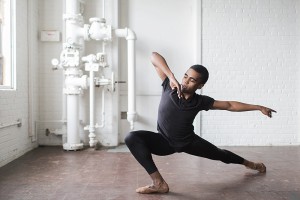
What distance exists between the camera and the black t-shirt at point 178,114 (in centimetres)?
242

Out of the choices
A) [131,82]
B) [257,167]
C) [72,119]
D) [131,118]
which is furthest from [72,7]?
[257,167]

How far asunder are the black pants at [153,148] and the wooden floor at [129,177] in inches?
10.4

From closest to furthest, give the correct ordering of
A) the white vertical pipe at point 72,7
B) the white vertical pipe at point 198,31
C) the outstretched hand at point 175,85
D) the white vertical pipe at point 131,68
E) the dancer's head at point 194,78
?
1. the outstretched hand at point 175,85
2. the dancer's head at point 194,78
3. the white vertical pipe at point 72,7
4. the white vertical pipe at point 131,68
5. the white vertical pipe at point 198,31

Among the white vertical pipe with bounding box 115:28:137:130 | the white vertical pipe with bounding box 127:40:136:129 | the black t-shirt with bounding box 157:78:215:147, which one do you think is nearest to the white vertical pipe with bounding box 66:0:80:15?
the white vertical pipe with bounding box 115:28:137:130

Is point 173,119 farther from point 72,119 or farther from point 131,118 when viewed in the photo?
point 72,119

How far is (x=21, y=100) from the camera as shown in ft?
12.8

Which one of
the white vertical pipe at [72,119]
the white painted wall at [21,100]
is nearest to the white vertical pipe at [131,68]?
the white vertical pipe at [72,119]

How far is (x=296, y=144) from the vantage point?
15.8 ft

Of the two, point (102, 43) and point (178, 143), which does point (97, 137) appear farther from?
point (178, 143)

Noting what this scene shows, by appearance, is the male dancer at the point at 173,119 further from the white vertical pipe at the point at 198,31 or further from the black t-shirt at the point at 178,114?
the white vertical pipe at the point at 198,31

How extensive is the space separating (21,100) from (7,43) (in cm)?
76

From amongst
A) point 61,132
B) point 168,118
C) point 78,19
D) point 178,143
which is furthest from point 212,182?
point 78,19

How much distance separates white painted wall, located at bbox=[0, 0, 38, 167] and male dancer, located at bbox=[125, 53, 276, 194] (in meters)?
1.83

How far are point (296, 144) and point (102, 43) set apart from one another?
139 inches
